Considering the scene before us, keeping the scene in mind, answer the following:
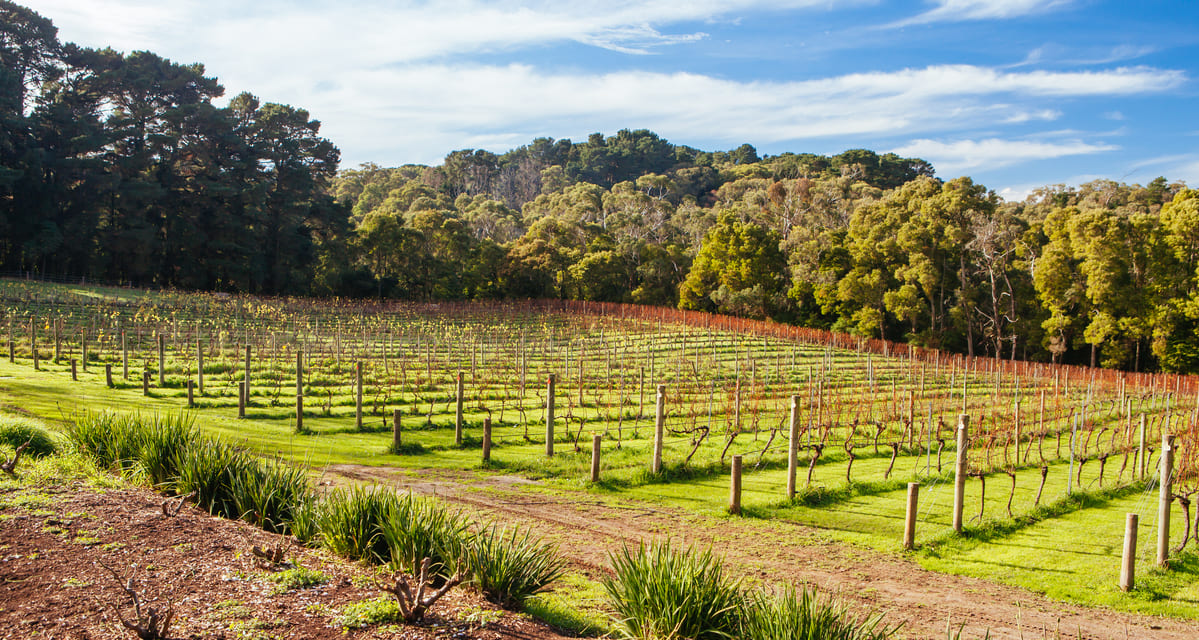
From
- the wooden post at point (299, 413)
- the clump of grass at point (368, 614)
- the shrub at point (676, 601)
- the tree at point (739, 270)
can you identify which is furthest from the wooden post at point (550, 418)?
the tree at point (739, 270)

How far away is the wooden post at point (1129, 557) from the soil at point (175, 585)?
21.7ft

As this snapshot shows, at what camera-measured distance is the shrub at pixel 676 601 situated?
5566 millimetres

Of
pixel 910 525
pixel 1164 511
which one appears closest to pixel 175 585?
pixel 910 525

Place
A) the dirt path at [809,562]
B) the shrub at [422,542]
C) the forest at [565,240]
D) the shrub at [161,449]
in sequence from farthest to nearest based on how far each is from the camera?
the forest at [565,240], the shrub at [161,449], the dirt path at [809,562], the shrub at [422,542]

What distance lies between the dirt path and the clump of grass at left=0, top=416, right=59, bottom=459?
12.9 feet

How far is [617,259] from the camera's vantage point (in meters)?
53.4

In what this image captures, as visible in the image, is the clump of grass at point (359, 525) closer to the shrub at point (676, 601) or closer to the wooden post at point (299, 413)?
the shrub at point (676, 601)

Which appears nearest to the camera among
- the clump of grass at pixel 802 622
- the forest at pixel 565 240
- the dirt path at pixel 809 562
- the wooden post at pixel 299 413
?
the clump of grass at pixel 802 622

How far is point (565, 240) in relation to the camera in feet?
186

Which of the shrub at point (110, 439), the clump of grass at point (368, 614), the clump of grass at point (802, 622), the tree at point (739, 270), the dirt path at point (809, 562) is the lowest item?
the dirt path at point (809, 562)

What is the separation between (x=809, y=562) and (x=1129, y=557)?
11.3ft

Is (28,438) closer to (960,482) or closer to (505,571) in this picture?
(505,571)

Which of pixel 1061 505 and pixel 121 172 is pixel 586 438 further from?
pixel 121 172

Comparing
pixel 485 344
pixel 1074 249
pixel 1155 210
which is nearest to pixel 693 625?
pixel 485 344
